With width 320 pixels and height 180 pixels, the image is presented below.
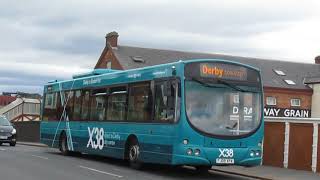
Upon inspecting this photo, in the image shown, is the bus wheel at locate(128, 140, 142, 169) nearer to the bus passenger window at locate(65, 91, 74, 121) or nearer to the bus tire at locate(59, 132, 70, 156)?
the bus passenger window at locate(65, 91, 74, 121)

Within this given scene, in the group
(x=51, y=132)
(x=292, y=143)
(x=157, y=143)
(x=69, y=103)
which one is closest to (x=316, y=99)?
(x=51, y=132)

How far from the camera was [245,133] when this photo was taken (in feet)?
52.0

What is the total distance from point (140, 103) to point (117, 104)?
1821 millimetres

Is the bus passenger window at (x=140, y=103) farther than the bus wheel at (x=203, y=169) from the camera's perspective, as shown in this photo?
No

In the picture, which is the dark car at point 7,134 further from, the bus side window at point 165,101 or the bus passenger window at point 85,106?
the bus side window at point 165,101

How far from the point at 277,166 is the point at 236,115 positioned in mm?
4756

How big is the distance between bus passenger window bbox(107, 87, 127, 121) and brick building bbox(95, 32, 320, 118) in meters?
38.6

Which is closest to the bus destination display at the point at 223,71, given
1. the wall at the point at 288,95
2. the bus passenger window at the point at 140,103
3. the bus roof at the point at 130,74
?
the bus roof at the point at 130,74

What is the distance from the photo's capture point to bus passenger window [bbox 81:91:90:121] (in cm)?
2191

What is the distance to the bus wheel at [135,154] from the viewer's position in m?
17.6

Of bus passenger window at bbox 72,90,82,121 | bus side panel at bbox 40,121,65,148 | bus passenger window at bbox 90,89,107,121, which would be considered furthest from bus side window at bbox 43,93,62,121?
bus passenger window at bbox 90,89,107,121

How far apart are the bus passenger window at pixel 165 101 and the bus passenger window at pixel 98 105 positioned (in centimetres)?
419

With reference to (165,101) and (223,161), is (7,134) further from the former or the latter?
(223,161)

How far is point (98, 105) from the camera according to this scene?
2088cm
